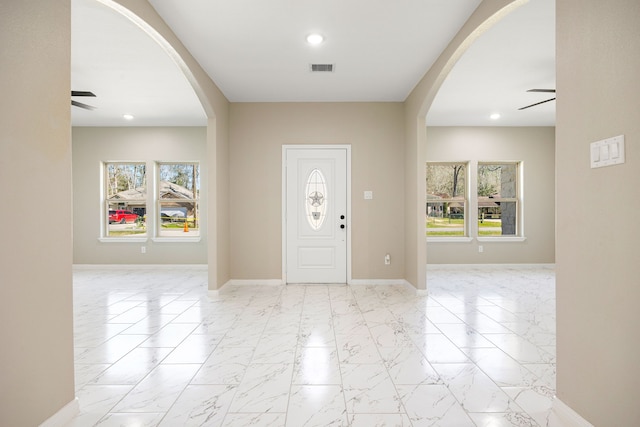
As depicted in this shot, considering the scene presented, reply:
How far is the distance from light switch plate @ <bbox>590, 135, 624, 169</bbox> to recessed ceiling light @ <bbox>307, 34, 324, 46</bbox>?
8.56ft

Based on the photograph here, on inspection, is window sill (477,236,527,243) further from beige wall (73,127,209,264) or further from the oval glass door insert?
beige wall (73,127,209,264)

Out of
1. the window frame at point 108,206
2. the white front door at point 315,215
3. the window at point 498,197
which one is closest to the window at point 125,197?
the window frame at point 108,206

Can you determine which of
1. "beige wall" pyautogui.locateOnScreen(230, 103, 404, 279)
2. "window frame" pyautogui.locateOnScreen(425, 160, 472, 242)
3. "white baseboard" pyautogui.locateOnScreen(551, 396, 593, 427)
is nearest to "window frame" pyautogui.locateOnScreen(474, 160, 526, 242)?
"window frame" pyautogui.locateOnScreen(425, 160, 472, 242)

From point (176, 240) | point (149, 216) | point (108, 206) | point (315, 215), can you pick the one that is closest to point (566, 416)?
point (315, 215)

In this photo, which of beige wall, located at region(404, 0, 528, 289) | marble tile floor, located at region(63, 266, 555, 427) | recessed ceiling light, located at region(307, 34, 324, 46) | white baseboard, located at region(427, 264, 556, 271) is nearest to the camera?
marble tile floor, located at region(63, 266, 555, 427)

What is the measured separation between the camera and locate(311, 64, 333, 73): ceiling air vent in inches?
166

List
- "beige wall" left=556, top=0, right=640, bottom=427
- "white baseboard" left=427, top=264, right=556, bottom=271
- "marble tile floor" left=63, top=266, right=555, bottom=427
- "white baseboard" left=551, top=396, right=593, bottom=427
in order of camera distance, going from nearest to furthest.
A: "beige wall" left=556, top=0, right=640, bottom=427
"white baseboard" left=551, top=396, right=593, bottom=427
"marble tile floor" left=63, top=266, right=555, bottom=427
"white baseboard" left=427, top=264, right=556, bottom=271

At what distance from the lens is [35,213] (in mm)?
1782

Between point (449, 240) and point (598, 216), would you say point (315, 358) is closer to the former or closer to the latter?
point (598, 216)

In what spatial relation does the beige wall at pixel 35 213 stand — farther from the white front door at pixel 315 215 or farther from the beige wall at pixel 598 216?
the white front door at pixel 315 215

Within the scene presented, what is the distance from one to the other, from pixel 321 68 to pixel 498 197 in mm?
5057

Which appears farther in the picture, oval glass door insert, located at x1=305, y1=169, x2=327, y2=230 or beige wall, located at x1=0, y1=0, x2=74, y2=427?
oval glass door insert, located at x1=305, y1=169, x2=327, y2=230

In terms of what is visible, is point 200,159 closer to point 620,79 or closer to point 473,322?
point 473,322

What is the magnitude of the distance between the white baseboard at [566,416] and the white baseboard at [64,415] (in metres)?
2.73
